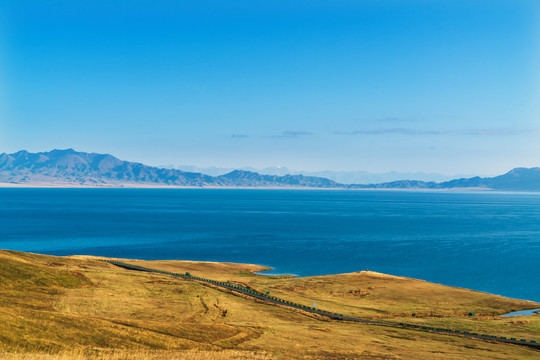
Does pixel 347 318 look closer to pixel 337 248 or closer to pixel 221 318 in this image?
pixel 221 318

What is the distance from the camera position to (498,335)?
175 feet

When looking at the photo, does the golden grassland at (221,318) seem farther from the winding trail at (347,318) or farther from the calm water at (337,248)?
the calm water at (337,248)

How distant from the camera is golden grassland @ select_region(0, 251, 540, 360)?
36312 millimetres

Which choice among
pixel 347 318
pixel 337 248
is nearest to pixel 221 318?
pixel 347 318

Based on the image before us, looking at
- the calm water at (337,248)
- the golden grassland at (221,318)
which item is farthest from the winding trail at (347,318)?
the calm water at (337,248)

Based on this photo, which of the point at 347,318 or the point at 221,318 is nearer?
the point at 221,318

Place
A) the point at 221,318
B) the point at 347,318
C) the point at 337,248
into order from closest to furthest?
1. the point at 221,318
2. the point at 347,318
3. the point at 337,248

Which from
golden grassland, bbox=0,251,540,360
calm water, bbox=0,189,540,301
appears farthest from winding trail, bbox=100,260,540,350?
calm water, bbox=0,189,540,301

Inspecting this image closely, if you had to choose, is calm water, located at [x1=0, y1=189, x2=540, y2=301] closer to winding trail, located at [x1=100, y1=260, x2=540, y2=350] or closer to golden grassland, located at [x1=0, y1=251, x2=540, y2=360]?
golden grassland, located at [x1=0, y1=251, x2=540, y2=360]

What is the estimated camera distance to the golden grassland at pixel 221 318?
3631 centimetres

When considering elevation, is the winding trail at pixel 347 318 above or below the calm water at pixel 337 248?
above

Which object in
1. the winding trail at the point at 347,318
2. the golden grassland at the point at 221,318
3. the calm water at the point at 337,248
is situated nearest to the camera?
the golden grassland at the point at 221,318

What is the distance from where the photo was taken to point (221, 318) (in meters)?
55.2

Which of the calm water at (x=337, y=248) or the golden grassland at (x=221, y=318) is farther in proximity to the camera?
the calm water at (x=337, y=248)
